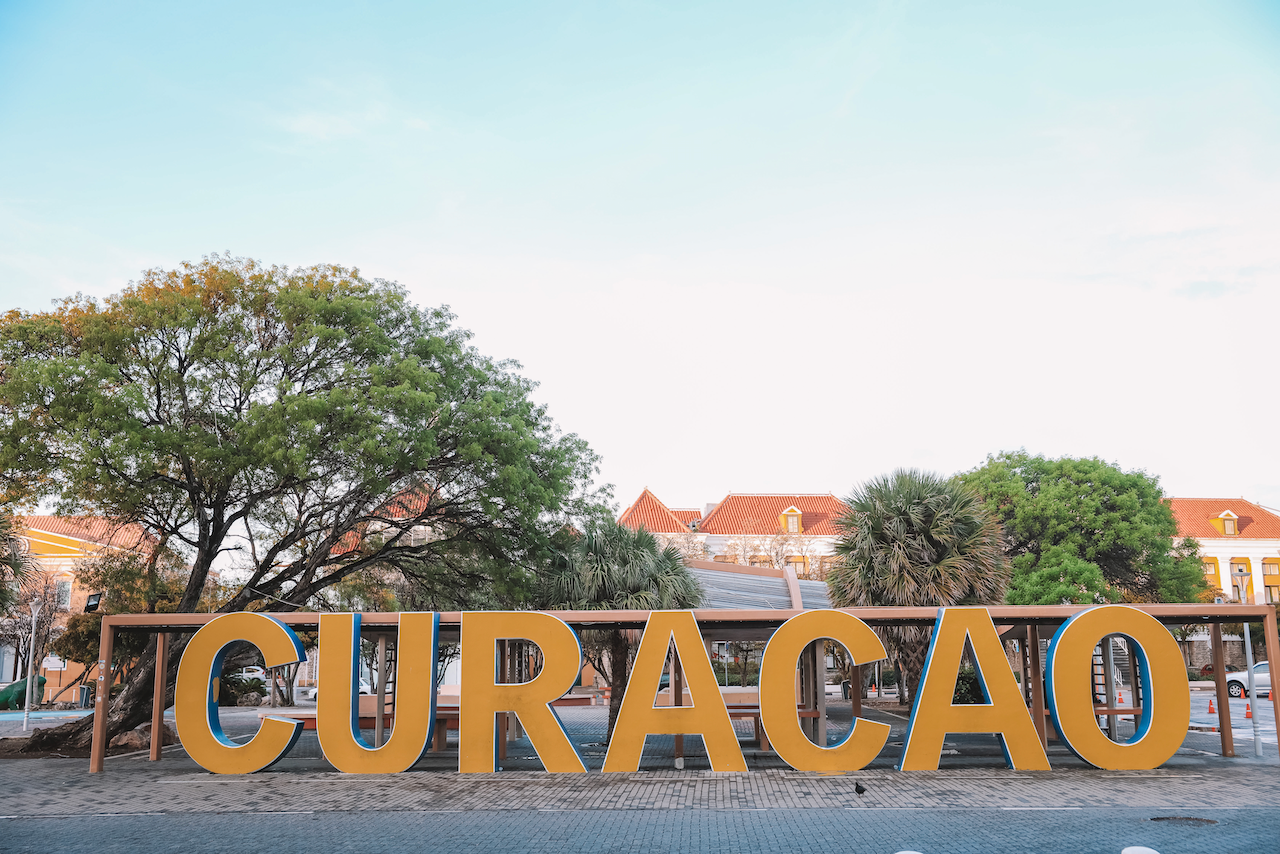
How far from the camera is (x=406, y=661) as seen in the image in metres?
15.2

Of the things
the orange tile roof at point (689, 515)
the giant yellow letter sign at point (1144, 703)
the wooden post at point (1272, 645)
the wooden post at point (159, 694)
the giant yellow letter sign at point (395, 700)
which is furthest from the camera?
the orange tile roof at point (689, 515)

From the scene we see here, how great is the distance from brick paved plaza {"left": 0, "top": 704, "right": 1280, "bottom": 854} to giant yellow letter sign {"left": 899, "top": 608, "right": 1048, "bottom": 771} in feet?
1.33

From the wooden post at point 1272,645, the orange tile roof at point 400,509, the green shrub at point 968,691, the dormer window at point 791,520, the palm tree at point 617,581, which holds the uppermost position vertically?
the dormer window at point 791,520

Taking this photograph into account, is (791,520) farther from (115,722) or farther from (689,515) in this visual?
(115,722)

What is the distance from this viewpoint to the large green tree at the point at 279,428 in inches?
675

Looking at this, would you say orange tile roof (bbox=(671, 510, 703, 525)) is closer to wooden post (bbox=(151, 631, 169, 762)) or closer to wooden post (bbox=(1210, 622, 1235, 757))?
wooden post (bbox=(1210, 622, 1235, 757))

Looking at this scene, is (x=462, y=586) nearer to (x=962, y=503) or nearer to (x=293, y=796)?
(x=293, y=796)

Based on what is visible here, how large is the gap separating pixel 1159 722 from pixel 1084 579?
26237mm

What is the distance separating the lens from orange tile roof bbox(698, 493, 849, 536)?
5591 cm

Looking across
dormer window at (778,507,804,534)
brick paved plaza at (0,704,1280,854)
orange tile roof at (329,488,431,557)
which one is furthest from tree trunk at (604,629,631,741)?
dormer window at (778,507,804,534)

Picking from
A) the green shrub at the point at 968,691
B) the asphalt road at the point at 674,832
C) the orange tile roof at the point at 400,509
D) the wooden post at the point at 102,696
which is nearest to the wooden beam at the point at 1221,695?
the asphalt road at the point at 674,832

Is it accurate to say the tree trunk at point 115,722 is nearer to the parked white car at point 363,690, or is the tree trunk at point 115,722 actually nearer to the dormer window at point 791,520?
the parked white car at point 363,690

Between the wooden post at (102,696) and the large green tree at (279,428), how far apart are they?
8.78ft

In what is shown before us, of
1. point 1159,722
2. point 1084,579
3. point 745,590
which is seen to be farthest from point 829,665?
point 1159,722
